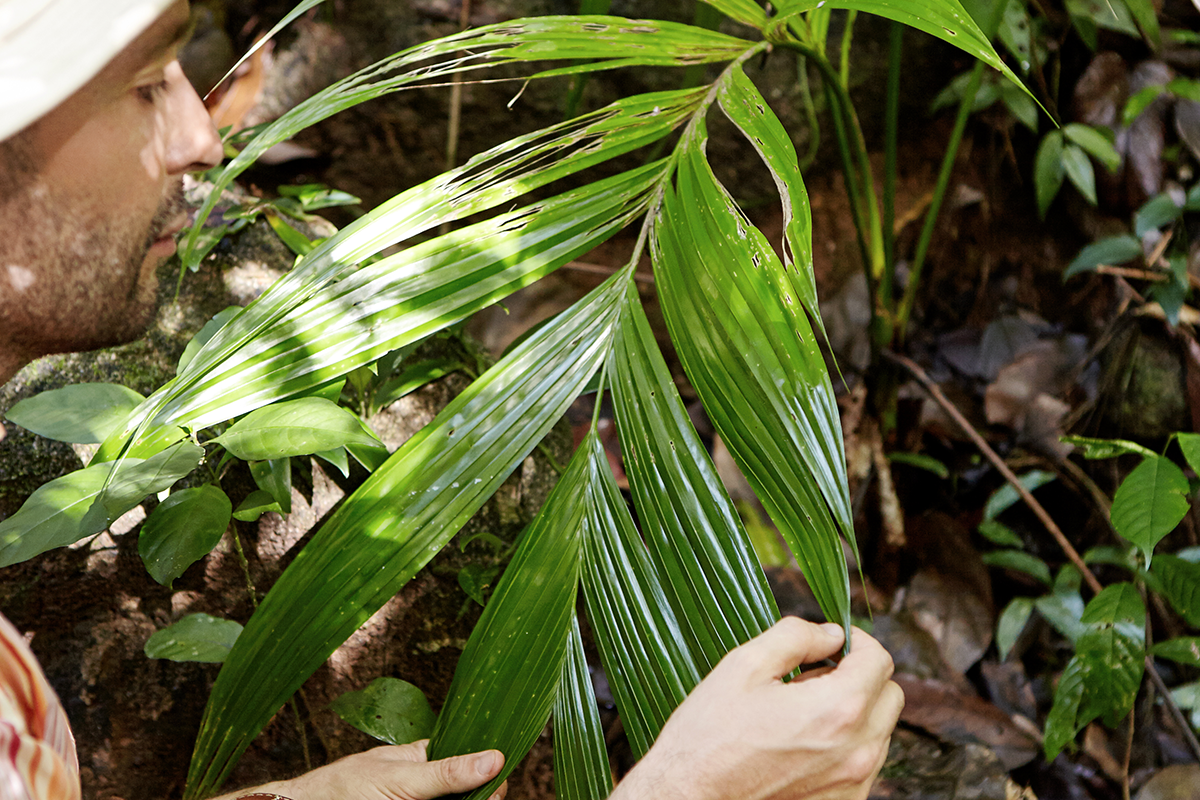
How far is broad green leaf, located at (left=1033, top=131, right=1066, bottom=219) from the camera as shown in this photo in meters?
1.64

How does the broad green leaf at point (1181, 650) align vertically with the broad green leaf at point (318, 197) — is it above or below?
below

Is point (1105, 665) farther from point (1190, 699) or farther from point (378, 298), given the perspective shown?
point (378, 298)

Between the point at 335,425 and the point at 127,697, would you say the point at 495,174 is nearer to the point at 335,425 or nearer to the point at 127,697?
the point at 335,425

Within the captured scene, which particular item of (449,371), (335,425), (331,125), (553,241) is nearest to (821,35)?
(553,241)

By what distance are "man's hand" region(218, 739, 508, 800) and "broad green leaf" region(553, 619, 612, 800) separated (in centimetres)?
6

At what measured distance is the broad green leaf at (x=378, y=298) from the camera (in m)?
0.70

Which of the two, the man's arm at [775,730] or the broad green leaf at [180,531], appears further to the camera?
the broad green leaf at [180,531]

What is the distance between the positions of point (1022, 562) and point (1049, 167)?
2.79ft

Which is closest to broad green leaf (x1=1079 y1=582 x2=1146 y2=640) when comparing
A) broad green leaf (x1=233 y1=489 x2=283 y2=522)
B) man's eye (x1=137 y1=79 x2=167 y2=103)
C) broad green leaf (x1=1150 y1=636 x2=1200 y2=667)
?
broad green leaf (x1=1150 y1=636 x2=1200 y2=667)

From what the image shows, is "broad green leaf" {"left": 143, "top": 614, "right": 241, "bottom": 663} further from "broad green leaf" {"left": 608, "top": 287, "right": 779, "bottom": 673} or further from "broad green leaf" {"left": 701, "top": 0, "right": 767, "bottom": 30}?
"broad green leaf" {"left": 701, "top": 0, "right": 767, "bottom": 30}

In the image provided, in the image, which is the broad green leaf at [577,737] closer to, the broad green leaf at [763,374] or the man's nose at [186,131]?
the broad green leaf at [763,374]

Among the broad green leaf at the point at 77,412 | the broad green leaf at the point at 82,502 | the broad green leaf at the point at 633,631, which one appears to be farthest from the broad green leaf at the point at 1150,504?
the broad green leaf at the point at 77,412

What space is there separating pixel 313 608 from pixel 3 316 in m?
0.41

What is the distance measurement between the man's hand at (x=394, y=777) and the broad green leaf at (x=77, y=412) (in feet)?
1.33
